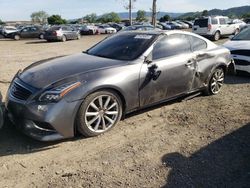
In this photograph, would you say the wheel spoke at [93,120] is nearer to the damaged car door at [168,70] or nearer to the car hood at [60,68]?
the car hood at [60,68]

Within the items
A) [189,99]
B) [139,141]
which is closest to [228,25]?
[189,99]

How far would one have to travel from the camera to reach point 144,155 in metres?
→ 4.11

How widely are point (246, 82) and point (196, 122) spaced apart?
11.6ft

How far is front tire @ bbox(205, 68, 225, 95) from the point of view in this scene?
6.59m

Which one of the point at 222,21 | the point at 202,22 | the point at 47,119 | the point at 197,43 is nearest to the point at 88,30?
the point at 202,22

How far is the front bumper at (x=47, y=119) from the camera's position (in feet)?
13.5

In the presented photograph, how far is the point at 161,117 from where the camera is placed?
546 cm

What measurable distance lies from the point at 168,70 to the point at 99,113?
152cm

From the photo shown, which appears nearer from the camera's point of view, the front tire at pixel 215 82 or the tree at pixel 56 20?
the front tire at pixel 215 82

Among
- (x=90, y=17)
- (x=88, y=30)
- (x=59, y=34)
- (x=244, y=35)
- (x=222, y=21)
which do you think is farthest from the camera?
(x=90, y=17)

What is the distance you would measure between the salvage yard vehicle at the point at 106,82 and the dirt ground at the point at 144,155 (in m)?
0.27

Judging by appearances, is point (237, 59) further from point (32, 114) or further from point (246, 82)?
point (32, 114)

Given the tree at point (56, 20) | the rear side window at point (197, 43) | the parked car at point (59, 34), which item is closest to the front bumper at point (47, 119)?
the rear side window at point (197, 43)

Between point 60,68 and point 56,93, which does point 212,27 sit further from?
point 56,93
